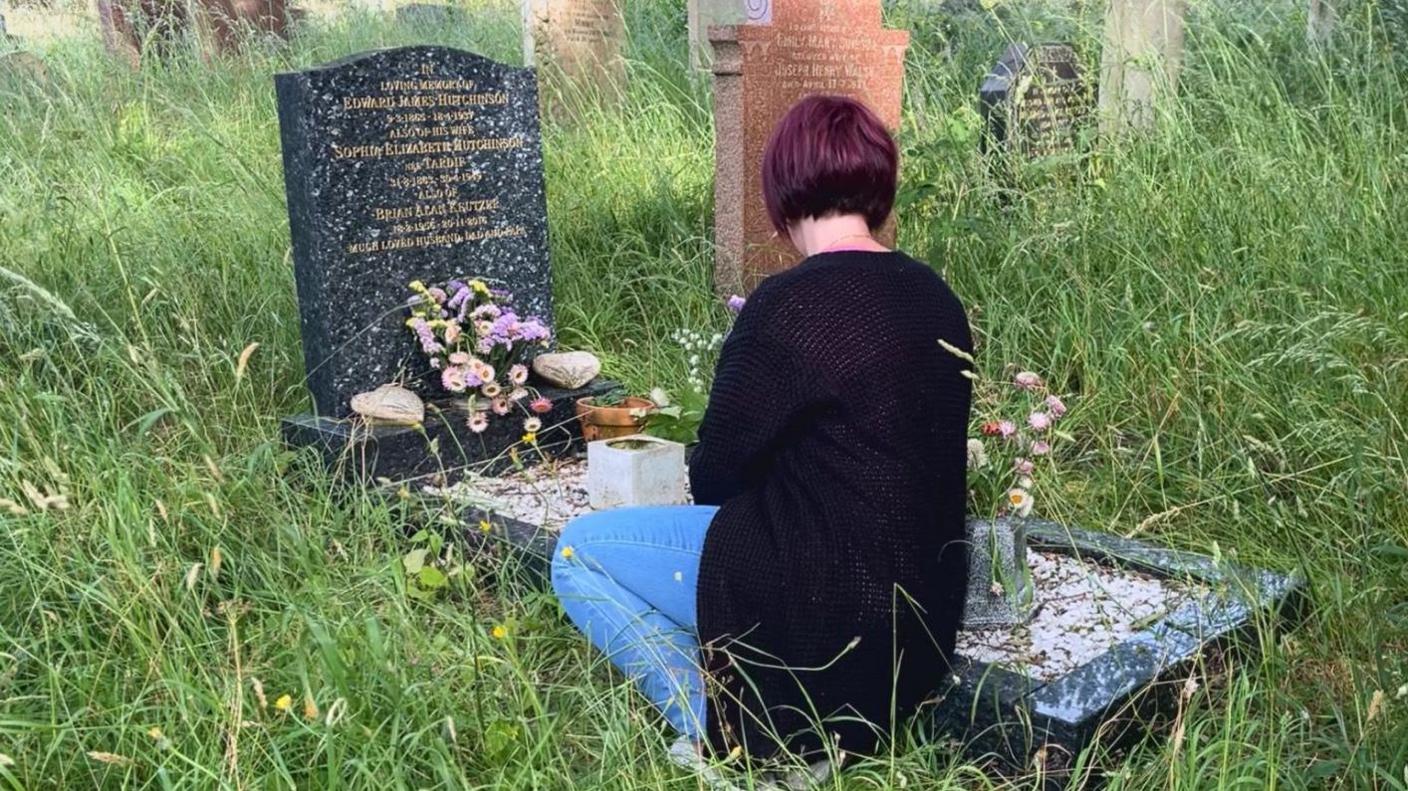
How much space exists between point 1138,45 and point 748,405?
13.8ft

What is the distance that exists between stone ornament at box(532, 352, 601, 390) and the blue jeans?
1.64 metres

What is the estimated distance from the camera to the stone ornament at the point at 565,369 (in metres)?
4.39

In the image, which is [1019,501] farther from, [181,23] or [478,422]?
[181,23]

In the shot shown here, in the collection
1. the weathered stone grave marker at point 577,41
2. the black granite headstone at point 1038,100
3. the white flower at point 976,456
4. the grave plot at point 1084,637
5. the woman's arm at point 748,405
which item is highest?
the weathered stone grave marker at point 577,41

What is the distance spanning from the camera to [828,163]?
2.54 m

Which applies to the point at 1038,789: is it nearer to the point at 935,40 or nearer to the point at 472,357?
the point at 472,357

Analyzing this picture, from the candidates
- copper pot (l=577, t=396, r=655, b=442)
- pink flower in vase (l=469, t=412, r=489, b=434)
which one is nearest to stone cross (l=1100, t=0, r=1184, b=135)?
copper pot (l=577, t=396, r=655, b=442)

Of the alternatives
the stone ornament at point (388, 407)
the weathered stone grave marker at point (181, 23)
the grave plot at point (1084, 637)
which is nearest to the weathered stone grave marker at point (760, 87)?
the stone ornament at point (388, 407)

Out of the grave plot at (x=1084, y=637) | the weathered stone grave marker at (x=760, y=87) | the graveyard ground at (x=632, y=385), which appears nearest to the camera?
the graveyard ground at (x=632, y=385)

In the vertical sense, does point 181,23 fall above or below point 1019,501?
above

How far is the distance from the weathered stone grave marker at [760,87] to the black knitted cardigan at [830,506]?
8.06ft

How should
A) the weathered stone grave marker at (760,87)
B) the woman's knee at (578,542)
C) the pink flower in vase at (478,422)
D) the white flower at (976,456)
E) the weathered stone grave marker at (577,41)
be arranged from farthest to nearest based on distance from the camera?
the weathered stone grave marker at (577,41) < the weathered stone grave marker at (760,87) < the pink flower in vase at (478,422) < the white flower at (976,456) < the woman's knee at (578,542)

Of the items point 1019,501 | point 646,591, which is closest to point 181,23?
point 646,591

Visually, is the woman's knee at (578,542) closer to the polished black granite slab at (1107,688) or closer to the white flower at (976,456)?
the polished black granite slab at (1107,688)
